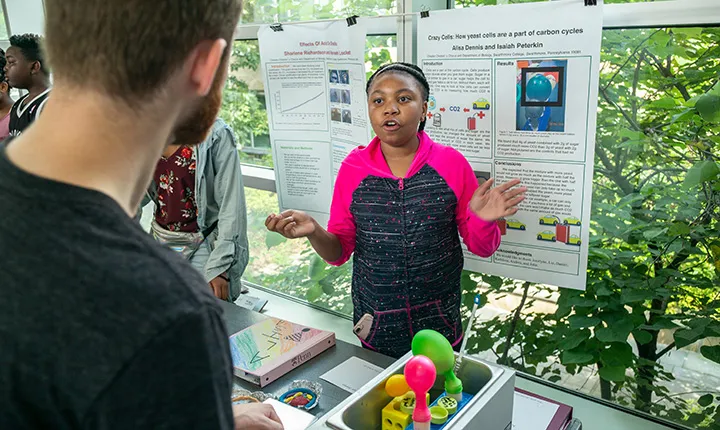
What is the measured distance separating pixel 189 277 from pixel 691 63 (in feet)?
6.06

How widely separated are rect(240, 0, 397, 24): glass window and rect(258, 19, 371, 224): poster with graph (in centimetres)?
19

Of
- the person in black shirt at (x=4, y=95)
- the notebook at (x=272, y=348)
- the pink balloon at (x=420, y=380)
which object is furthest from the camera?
the person in black shirt at (x=4, y=95)

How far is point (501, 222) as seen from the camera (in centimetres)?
206

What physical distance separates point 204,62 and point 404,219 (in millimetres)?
1133

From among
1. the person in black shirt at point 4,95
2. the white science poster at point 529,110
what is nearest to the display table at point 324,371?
the white science poster at point 529,110

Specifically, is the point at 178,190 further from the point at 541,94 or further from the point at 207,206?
the point at 541,94

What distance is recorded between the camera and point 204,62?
627mm

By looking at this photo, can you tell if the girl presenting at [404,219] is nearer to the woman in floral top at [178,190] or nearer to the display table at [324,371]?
the display table at [324,371]

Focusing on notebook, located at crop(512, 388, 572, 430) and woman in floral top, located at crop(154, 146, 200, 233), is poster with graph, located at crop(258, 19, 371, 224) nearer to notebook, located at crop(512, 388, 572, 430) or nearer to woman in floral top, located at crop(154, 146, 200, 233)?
woman in floral top, located at crop(154, 146, 200, 233)

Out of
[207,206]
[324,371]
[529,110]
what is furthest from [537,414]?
[207,206]

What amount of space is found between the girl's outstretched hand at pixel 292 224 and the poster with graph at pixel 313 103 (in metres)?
0.78

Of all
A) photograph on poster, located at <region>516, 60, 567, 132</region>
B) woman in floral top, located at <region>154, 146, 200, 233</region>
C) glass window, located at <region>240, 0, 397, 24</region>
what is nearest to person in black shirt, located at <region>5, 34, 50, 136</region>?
glass window, located at <region>240, 0, 397, 24</region>

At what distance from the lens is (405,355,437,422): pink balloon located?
3.07 feet

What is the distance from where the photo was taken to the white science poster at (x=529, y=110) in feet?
5.91
